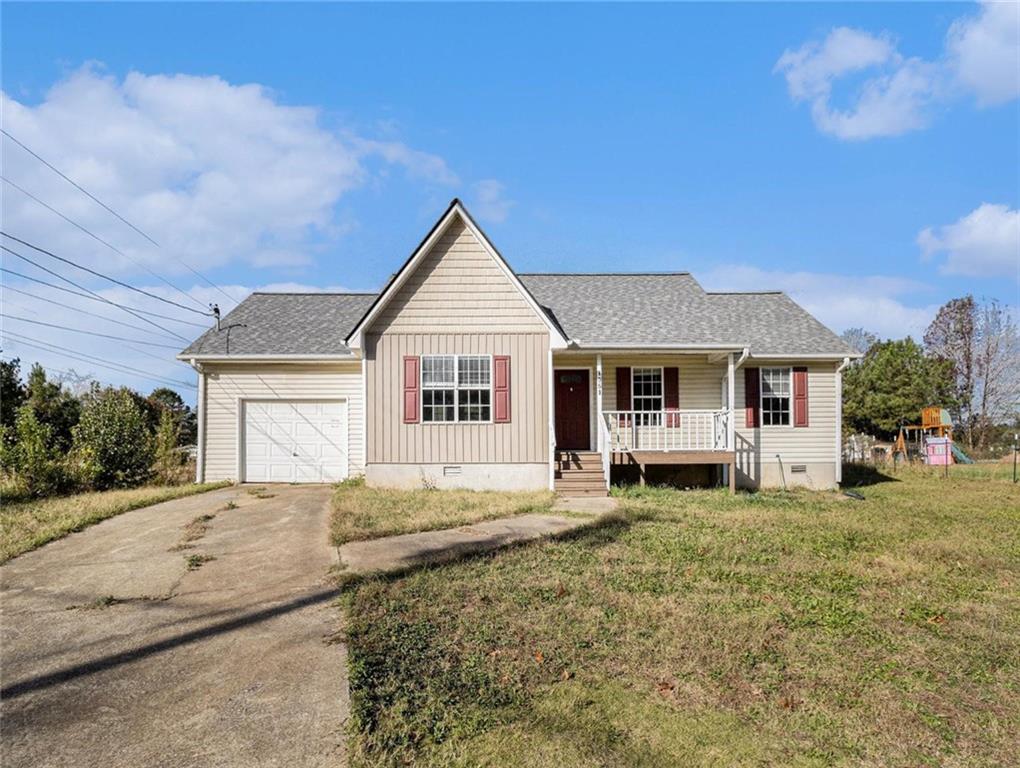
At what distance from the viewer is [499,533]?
8977mm

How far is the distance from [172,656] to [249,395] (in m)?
11.4

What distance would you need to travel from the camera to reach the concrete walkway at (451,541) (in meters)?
7.24

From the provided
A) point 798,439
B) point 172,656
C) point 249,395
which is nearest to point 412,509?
point 172,656

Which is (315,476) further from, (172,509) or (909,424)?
(909,424)

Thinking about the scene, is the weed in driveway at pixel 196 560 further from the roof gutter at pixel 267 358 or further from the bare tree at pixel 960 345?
the bare tree at pixel 960 345

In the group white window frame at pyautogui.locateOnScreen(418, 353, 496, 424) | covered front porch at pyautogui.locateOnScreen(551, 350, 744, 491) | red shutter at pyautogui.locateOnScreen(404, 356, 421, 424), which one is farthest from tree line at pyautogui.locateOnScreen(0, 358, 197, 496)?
covered front porch at pyautogui.locateOnScreen(551, 350, 744, 491)

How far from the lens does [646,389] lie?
15.4m

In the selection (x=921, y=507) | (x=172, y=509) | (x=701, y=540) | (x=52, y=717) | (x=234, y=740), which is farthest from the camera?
(x=921, y=507)

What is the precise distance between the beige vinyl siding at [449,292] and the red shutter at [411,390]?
0.70 m

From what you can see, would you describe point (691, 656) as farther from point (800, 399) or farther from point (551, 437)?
point (800, 399)

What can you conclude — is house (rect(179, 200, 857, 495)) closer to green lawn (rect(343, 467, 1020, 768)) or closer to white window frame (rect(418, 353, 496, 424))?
white window frame (rect(418, 353, 496, 424))

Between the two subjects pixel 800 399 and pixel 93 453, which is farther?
pixel 800 399

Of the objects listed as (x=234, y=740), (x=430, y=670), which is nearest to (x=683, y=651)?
(x=430, y=670)

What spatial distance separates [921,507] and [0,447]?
18.6 m
